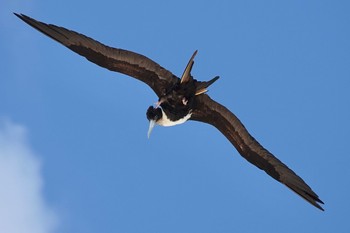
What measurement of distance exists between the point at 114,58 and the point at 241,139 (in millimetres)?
2929

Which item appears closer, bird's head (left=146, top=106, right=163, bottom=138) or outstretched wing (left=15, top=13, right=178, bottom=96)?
outstretched wing (left=15, top=13, right=178, bottom=96)

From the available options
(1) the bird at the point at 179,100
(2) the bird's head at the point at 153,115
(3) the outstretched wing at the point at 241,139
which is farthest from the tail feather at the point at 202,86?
(2) the bird's head at the point at 153,115

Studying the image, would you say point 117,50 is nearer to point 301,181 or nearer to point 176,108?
point 176,108

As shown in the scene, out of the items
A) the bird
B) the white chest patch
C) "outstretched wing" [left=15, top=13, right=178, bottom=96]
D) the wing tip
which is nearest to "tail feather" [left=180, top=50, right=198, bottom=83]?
the bird

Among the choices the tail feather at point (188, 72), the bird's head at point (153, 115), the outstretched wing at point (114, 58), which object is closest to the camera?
the tail feather at point (188, 72)

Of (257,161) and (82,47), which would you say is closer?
(82,47)

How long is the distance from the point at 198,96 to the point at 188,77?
669 mm

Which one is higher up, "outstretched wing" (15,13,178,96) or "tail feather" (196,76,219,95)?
"outstretched wing" (15,13,178,96)

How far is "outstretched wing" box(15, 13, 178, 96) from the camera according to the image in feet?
38.1

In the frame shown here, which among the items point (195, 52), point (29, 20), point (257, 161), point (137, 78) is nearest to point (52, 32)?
point (29, 20)

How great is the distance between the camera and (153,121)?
1237cm

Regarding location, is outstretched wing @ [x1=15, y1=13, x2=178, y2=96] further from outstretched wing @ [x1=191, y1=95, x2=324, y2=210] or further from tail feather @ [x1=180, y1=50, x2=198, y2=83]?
outstretched wing @ [x1=191, y1=95, x2=324, y2=210]

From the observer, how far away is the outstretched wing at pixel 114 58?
11.6 meters

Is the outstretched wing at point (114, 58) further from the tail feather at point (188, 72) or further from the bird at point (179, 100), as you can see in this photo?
the tail feather at point (188, 72)
